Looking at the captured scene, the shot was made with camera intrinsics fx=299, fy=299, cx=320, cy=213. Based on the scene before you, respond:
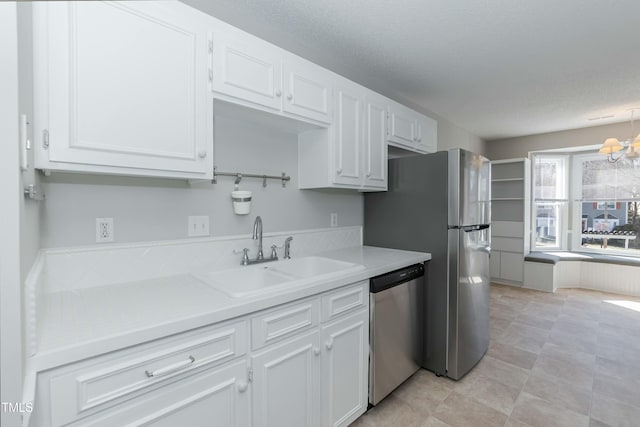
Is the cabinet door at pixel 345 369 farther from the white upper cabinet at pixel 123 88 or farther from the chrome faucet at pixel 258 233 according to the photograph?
the white upper cabinet at pixel 123 88

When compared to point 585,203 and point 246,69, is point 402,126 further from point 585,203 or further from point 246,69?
point 585,203

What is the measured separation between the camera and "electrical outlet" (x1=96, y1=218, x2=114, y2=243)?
1341 millimetres

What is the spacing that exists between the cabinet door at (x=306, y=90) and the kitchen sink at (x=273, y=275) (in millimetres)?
923

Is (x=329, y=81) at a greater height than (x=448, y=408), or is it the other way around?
(x=329, y=81)

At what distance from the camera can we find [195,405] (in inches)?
41.5

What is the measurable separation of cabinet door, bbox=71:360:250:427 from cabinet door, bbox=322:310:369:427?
48 cm

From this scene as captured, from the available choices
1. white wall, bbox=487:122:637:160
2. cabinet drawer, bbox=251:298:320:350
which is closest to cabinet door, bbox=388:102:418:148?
cabinet drawer, bbox=251:298:320:350

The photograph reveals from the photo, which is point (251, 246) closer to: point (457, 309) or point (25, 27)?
point (25, 27)

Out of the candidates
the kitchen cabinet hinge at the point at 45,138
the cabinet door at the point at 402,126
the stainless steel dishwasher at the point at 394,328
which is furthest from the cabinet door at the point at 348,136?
the kitchen cabinet hinge at the point at 45,138

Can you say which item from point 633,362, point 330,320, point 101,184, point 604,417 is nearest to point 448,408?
point 604,417

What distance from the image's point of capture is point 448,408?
1.90 m

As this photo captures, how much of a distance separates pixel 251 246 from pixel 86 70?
1167 mm

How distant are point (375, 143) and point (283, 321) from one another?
4.98 feet

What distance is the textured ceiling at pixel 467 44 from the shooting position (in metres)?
1.76
